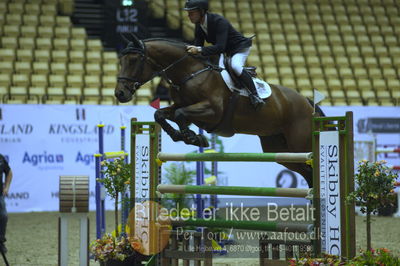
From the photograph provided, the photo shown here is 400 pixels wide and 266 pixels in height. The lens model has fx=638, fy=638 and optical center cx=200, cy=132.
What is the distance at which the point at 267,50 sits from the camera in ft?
46.2

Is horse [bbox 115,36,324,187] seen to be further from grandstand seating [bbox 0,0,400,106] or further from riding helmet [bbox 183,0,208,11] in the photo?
grandstand seating [bbox 0,0,400,106]

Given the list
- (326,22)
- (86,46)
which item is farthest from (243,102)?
(326,22)

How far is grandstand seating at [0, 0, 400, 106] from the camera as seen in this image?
38.8 ft

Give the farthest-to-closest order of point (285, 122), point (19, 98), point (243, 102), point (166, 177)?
point (19, 98), point (166, 177), point (285, 122), point (243, 102)

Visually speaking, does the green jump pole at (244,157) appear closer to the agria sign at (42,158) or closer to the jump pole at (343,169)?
the jump pole at (343,169)

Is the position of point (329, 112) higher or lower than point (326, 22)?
lower

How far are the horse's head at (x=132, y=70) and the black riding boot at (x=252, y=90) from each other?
801 mm

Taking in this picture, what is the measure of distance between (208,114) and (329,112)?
609 centimetres

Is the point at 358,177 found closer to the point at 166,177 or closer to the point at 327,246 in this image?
the point at 327,246

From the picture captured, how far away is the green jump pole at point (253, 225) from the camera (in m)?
4.16

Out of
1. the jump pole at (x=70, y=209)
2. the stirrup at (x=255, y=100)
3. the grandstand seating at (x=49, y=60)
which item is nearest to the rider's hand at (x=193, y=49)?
the stirrup at (x=255, y=100)

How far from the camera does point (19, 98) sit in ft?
36.7

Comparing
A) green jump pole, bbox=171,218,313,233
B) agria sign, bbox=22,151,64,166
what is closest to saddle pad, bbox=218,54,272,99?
green jump pole, bbox=171,218,313,233

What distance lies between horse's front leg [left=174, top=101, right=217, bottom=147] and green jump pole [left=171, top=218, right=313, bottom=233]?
2.07 feet
